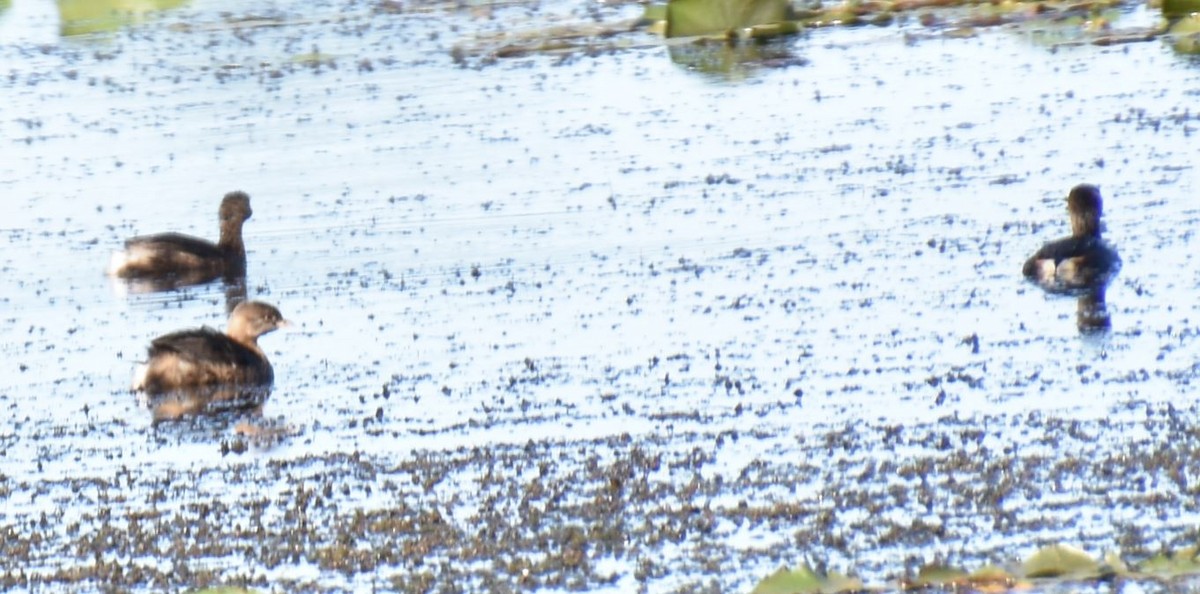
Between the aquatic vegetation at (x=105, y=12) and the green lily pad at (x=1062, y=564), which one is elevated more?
the aquatic vegetation at (x=105, y=12)

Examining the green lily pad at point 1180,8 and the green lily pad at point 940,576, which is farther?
the green lily pad at point 1180,8

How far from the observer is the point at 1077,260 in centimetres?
1255

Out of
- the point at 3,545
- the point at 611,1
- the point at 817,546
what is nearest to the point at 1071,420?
the point at 817,546

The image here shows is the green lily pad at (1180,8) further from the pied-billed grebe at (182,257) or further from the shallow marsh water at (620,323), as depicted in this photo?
the pied-billed grebe at (182,257)

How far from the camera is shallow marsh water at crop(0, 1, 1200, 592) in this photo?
7.84 metres

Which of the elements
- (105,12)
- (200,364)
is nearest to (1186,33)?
(200,364)

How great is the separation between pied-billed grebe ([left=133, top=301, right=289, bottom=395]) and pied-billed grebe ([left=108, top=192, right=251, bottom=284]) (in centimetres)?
317

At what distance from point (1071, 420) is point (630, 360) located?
243 centimetres

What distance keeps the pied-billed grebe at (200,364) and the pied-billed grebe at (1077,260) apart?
388 cm

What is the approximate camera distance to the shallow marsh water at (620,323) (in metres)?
7.84

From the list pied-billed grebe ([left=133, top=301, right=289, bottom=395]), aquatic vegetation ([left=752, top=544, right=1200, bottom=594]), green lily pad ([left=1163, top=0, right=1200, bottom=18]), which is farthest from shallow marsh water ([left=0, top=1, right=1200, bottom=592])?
green lily pad ([left=1163, top=0, right=1200, bottom=18])

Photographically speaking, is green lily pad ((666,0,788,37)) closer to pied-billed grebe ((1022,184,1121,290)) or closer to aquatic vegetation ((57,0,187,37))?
aquatic vegetation ((57,0,187,37))

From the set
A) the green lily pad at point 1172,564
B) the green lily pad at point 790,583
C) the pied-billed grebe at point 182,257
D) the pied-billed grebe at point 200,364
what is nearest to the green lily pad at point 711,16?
the pied-billed grebe at point 182,257

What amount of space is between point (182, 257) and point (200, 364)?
3.62 metres
